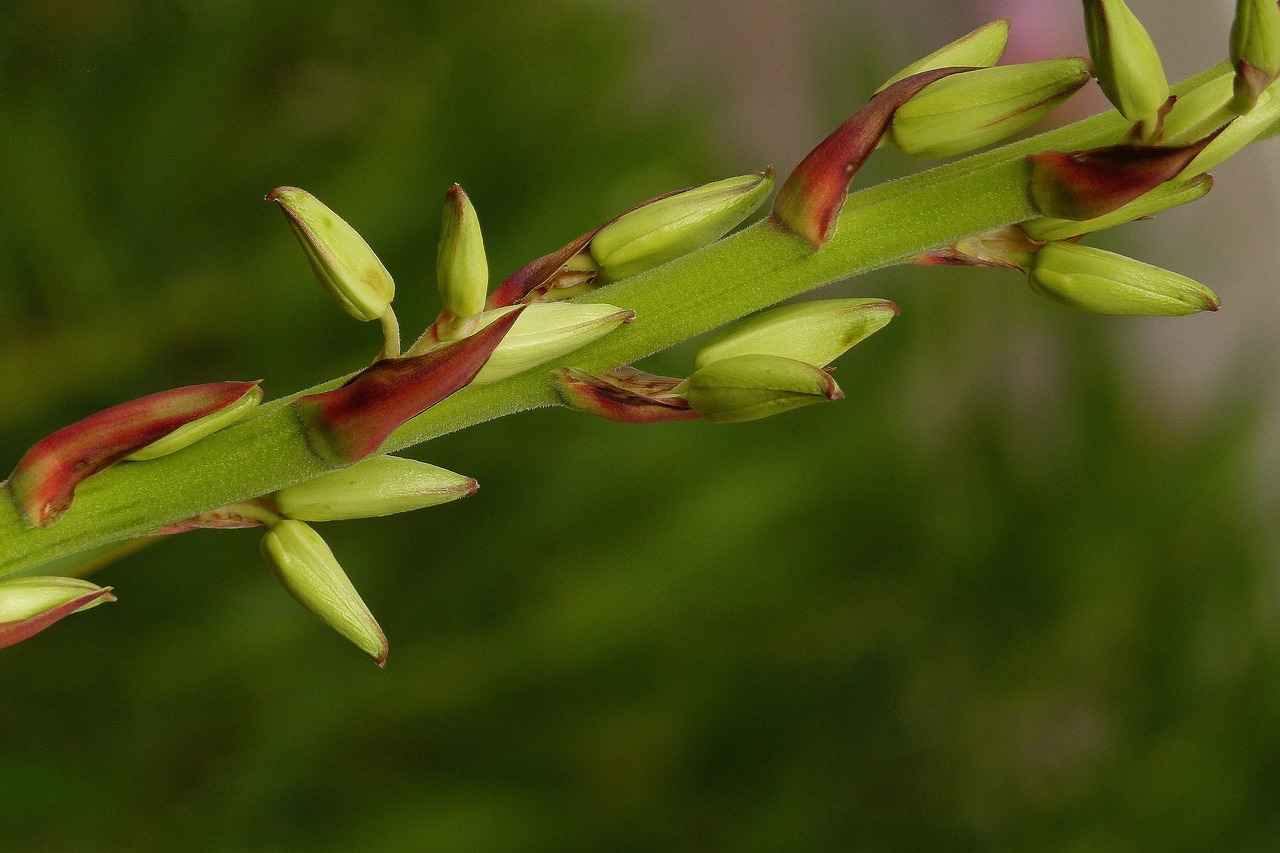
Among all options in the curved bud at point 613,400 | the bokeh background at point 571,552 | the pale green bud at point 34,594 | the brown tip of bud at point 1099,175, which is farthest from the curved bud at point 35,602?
the bokeh background at point 571,552

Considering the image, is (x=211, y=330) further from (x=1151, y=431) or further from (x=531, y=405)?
(x=1151, y=431)

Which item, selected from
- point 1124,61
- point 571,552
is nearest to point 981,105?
point 1124,61

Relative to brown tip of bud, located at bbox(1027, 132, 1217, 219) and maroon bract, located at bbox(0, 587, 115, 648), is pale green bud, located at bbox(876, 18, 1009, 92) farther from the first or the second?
maroon bract, located at bbox(0, 587, 115, 648)

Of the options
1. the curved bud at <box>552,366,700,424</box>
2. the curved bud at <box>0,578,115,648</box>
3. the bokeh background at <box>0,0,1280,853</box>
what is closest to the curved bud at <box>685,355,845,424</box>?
the curved bud at <box>552,366,700,424</box>

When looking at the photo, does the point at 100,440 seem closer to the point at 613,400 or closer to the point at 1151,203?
the point at 613,400

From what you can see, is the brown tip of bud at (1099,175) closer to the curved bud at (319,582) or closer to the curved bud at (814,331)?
the curved bud at (814,331)

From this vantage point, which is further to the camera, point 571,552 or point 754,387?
point 571,552
